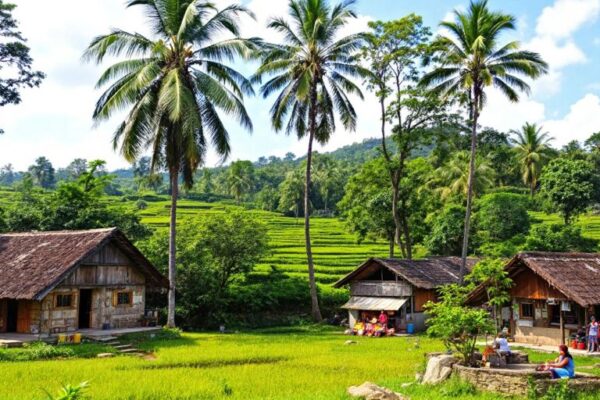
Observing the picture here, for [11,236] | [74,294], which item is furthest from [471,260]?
[11,236]

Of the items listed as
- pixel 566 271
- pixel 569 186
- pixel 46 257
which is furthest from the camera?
pixel 569 186

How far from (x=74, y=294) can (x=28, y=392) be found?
1148 cm

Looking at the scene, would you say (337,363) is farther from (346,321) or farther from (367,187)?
(367,187)

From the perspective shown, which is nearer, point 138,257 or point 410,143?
point 138,257

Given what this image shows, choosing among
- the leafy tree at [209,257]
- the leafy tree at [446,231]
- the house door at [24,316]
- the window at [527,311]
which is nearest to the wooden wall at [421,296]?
the window at [527,311]

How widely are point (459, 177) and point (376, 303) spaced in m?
25.6

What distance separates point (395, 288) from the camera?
31.5 m

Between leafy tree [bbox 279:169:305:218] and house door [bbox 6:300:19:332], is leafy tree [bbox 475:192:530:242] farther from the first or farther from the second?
leafy tree [bbox 279:169:305:218]

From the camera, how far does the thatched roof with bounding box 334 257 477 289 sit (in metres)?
30.9

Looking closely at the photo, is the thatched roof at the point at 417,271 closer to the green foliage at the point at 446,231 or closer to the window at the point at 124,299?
the green foliage at the point at 446,231

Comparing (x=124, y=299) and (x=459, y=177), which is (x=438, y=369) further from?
(x=459, y=177)

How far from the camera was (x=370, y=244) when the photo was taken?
56312 millimetres

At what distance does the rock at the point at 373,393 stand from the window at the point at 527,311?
48.3ft

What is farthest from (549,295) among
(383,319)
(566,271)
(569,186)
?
(569,186)
